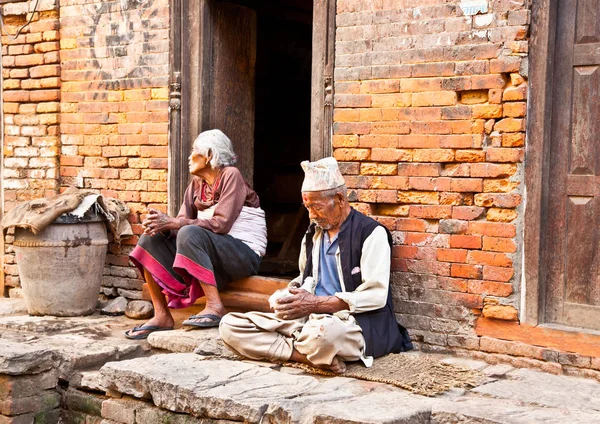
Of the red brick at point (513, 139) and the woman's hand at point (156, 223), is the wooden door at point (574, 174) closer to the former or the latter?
the red brick at point (513, 139)

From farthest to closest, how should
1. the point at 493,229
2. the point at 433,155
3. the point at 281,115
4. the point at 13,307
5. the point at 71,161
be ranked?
the point at 281,115
the point at 71,161
the point at 13,307
the point at 433,155
the point at 493,229

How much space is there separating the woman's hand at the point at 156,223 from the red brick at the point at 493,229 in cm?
212

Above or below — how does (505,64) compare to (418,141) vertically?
above

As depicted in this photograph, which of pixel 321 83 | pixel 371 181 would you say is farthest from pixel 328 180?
pixel 321 83

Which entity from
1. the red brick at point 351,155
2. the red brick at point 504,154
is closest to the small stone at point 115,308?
the red brick at point 351,155

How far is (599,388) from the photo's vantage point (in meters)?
4.65

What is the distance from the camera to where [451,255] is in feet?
17.6

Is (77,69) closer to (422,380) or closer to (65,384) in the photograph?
(65,384)

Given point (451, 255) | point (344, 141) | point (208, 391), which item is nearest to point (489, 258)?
point (451, 255)

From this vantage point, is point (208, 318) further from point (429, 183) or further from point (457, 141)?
point (457, 141)

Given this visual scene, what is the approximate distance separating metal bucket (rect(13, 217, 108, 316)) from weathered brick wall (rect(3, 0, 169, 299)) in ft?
1.16

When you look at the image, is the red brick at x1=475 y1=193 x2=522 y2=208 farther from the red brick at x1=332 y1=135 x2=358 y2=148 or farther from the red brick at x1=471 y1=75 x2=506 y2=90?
the red brick at x1=332 y1=135 x2=358 y2=148

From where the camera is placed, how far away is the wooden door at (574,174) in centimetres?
500

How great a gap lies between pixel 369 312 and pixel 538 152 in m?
1.35
